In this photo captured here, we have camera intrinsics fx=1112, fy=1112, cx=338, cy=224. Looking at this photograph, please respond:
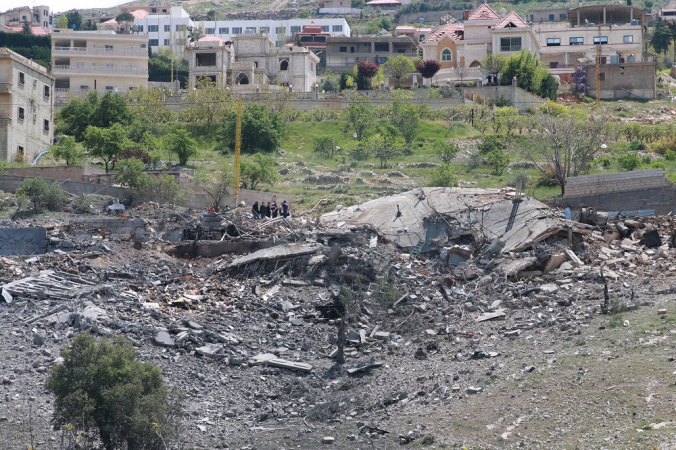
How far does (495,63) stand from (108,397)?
141ft

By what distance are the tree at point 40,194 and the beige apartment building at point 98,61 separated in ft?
106

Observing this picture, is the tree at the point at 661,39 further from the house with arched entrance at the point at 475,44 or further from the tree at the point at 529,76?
the tree at the point at 529,76

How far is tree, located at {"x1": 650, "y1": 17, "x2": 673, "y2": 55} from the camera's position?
251 ft

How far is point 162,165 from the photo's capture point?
40.8 meters

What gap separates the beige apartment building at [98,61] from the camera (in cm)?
6406

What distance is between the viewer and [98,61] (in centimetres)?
6444

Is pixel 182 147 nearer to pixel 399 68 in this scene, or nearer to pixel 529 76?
pixel 529 76

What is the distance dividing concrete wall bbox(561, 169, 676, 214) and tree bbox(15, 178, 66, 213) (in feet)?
47.0

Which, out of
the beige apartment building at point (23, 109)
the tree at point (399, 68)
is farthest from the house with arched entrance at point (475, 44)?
the beige apartment building at point (23, 109)

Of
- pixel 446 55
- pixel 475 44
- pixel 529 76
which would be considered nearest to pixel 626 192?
pixel 529 76

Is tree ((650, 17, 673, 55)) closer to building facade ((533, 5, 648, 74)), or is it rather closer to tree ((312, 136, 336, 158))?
building facade ((533, 5, 648, 74))

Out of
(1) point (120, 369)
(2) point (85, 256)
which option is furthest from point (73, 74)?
(1) point (120, 369)

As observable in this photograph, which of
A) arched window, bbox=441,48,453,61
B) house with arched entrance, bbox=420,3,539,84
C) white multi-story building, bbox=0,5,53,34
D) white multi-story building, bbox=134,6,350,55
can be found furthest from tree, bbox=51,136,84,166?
white multi-story building, bbox=0,5,53,34

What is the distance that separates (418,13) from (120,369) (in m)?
91.5
